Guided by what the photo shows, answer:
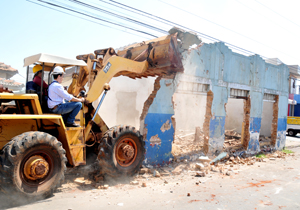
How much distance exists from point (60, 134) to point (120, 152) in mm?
1627

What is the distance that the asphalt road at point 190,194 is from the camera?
189 inches

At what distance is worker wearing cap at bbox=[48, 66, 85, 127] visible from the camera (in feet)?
16.3

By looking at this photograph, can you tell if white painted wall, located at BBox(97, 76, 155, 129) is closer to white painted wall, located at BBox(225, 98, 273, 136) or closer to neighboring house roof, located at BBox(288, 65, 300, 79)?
white painted wall, located at BBox(225, 98, 273, 136)

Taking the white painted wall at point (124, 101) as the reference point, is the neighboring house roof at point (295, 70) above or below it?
above

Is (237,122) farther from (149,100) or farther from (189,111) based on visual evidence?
(149,100)

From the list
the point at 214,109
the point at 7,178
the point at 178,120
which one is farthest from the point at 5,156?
the point at 178,120

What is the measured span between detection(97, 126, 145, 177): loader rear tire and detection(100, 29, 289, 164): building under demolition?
1.46m

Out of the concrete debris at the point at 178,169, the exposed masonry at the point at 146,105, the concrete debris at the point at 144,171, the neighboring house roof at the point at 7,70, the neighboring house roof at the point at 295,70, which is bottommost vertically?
the concrete debris at the point at 178,169

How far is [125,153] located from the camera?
6.07 metres

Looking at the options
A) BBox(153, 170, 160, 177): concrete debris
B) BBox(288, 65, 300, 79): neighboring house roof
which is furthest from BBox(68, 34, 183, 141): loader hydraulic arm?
BBox(288, 65, 300, 79): neighboring house roof

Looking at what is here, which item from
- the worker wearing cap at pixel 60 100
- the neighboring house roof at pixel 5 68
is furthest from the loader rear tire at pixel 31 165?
the neighboring house roof at pixel 5 68

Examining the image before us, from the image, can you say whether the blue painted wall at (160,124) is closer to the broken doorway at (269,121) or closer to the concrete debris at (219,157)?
the concrete debris at (219,157)

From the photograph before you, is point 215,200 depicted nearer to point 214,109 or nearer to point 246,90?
point 214,109

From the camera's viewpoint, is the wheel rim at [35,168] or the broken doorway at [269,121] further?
the broken doorway at [269,121]
